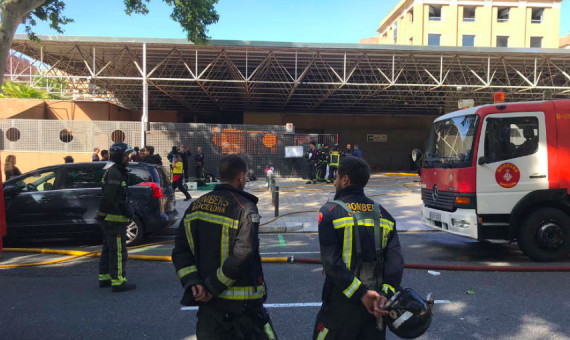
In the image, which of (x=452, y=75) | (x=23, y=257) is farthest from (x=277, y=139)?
(x=23, y=257)

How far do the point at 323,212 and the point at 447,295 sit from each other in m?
3.32

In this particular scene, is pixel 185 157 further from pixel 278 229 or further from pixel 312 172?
pixel 278 229

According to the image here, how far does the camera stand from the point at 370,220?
2461 millimetres

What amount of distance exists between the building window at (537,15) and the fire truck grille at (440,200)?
41646 mm

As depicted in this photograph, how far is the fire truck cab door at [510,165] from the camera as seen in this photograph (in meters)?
6.46

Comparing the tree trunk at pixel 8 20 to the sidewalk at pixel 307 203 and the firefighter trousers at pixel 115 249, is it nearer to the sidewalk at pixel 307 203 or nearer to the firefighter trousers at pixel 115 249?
the firefighter trousers at pixel 115 249

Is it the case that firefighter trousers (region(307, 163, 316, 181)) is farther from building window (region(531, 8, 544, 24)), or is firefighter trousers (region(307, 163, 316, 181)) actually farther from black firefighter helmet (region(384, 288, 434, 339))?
building window (region(531, 8, 544, 24))

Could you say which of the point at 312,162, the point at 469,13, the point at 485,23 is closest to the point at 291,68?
the point at 312,162

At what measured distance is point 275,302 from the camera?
4.78 meters

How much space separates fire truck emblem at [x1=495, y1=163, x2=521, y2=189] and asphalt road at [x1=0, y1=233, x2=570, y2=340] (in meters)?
1.29

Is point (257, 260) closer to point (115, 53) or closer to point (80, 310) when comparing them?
point (80, 310)

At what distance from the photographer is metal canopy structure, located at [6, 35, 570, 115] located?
1869 centimetres

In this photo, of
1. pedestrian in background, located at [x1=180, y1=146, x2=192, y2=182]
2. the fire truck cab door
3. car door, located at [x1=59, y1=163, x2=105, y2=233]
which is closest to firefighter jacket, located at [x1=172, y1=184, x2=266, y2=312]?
the fire truck cab door

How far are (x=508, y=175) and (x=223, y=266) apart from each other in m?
5.70
